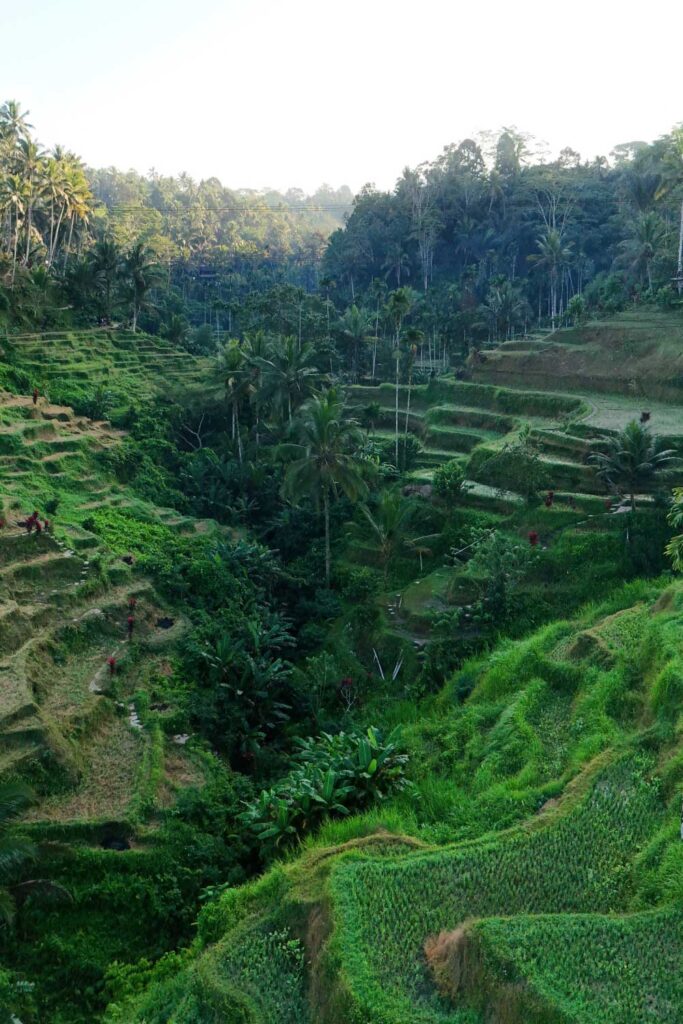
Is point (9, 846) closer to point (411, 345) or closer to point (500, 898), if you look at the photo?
point (500, 898)

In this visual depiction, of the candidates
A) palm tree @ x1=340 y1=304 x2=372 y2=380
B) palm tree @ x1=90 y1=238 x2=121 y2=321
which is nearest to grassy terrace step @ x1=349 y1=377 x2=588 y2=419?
palm tree @ x1=340 y1=304 x2=372 y2=380

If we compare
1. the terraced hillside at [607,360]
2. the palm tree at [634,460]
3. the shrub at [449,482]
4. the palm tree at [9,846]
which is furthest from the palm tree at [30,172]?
the palm tree at [9,846]

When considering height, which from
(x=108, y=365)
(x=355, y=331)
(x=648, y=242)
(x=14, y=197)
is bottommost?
(x=108, y=365)

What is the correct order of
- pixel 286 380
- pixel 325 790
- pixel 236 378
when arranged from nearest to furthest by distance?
pixel 325 790
pixel 286 380
pixel 236 378

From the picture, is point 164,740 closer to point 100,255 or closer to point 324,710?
point 324,710

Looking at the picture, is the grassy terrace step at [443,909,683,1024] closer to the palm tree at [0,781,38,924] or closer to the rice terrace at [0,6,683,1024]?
the rice terrace at [0,6,683,1024]

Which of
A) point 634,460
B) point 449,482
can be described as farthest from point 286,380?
point 634,460

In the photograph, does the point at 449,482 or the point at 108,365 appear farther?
the point at 108,365
